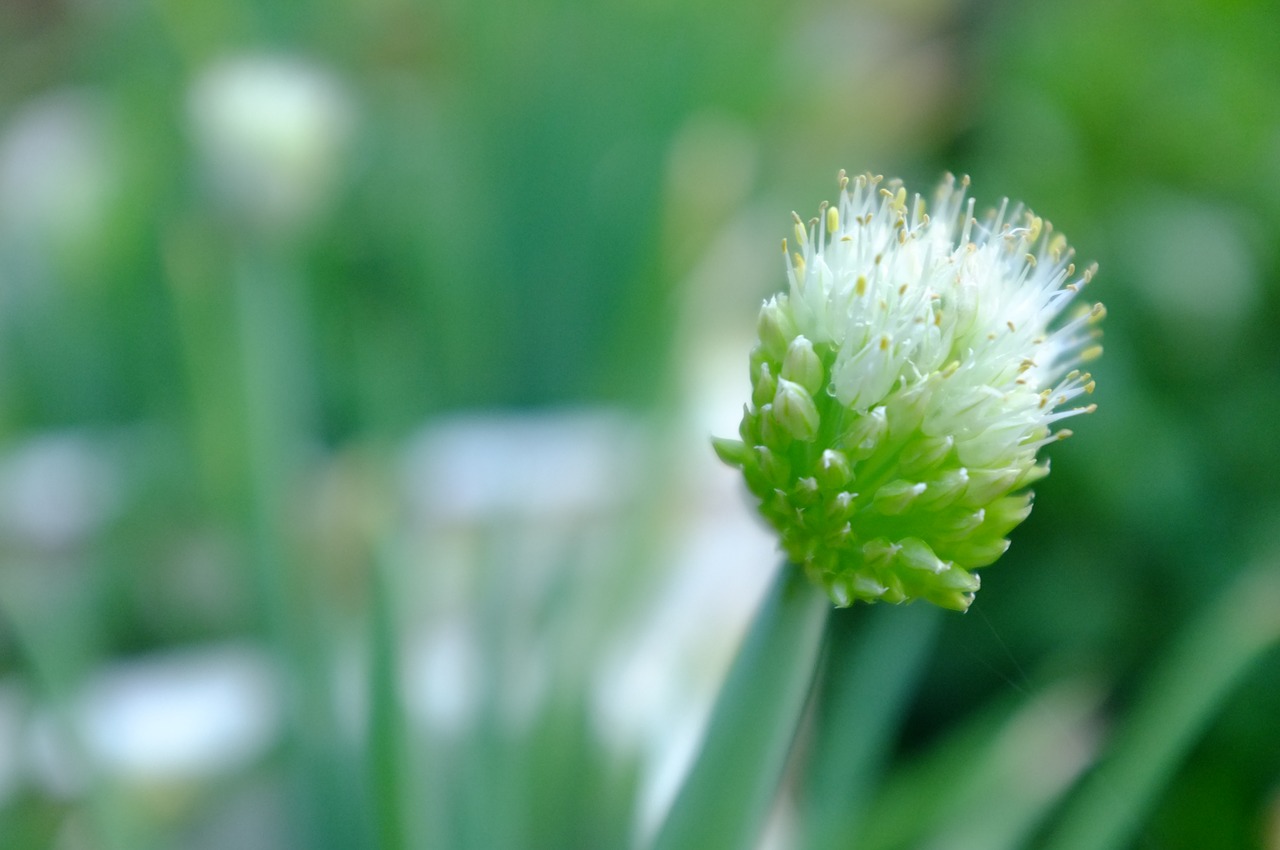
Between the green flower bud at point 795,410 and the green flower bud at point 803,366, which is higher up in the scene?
the green flower bud at point 803,366

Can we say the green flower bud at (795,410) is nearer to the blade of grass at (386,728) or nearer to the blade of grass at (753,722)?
the blade of grass at (753,722)

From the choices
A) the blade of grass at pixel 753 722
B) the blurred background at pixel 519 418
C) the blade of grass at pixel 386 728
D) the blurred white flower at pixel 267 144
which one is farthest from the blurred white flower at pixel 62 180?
the blade of grass at pixel 753 722

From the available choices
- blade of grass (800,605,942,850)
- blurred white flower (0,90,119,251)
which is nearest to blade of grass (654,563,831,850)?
blade of grass (800,605,942,850)

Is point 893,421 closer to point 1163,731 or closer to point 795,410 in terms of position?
point 795,410

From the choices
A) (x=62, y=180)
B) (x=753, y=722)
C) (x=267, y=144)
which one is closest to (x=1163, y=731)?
(x=753, y=722)

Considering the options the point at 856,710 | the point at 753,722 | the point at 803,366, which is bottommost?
the point at 856,710

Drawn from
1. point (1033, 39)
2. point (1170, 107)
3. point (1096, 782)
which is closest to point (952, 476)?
point (1096, 782)

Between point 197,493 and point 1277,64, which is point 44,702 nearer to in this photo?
point 197,493
